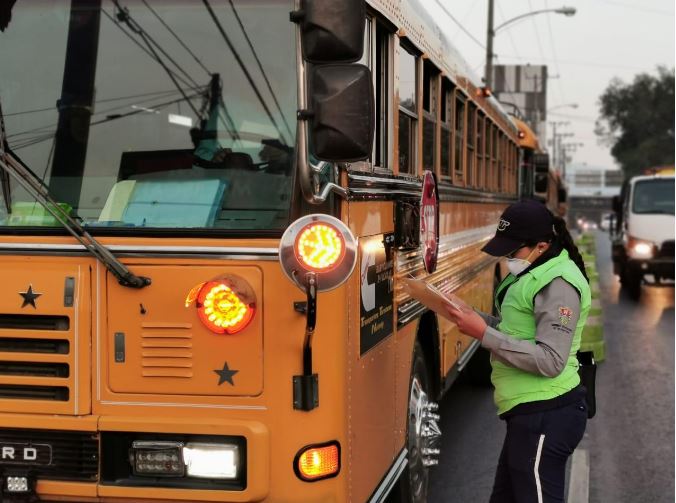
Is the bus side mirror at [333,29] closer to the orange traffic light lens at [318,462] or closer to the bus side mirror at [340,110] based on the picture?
the bus side mirror at [340,110]

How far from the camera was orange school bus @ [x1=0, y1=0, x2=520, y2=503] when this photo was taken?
3248mm

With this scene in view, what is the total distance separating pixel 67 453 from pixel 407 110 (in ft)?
7.87

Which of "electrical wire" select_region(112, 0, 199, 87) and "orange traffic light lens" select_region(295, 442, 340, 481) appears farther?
"electrical wire" select_region(112, 0, 199, 87)

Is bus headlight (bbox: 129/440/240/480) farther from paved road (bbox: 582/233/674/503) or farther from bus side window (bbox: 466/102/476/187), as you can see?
bus side window (bbox: 466/102/476/187)

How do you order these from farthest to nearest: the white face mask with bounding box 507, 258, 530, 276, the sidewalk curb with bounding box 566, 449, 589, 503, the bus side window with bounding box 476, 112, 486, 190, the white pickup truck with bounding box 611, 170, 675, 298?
the white pickup truck with bounding box 611, 170, 675, 298
the bus side window with bounding box 476, 112, 486, 190
the sidewalk curb with bounding box 566, 449, 589, 503
the white face mask with bounding box 507, 258, 530, 276

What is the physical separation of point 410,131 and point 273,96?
136 cm

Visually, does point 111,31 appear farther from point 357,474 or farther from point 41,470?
point 357,474

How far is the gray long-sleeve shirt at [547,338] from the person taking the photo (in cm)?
352

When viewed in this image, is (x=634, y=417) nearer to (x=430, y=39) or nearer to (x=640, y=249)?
(x=430, y=39)

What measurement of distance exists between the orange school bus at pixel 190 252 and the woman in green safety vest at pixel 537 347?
553 mm

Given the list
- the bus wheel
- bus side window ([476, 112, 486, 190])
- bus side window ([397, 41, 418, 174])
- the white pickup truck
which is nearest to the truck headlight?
the white pickup truck

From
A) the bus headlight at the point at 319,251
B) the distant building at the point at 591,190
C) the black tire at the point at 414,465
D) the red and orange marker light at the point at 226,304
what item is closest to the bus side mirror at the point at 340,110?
the bus headlight at the point at 319,251

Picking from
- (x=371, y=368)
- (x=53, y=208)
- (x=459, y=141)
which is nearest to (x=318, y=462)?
(x=371, y=368)

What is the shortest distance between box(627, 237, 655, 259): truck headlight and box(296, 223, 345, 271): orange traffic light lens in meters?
15.3
